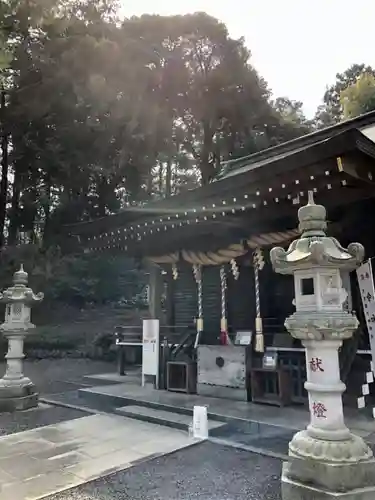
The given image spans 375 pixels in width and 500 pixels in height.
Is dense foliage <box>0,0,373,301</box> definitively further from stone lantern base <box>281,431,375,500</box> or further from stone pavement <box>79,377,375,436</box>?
stone lantern base <box>281,431,375,500</box>

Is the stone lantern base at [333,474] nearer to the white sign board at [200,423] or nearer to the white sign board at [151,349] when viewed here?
the white sign board at [200,423]

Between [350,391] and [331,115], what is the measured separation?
2234 centimetres

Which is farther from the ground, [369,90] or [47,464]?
[369,90]

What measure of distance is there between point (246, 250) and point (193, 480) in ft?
12.6

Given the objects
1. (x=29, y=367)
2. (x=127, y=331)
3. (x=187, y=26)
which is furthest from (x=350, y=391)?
(x=187, y=26)

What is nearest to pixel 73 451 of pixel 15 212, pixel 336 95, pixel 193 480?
pixel 193 480

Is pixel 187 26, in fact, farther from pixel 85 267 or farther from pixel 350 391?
pixel 350 391

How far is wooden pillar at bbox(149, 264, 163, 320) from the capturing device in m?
8.30

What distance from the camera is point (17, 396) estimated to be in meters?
6.19

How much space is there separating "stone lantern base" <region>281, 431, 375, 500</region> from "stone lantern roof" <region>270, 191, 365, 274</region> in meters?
1.23

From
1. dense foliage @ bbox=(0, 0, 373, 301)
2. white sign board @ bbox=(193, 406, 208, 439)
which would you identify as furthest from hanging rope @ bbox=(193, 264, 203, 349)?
dense foliage @ bbox=(0, 0, 373, 301)

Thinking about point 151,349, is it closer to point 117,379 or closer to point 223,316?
point 223,316

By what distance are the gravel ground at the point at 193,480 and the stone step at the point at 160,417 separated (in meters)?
0.90

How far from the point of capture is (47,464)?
148 inches
